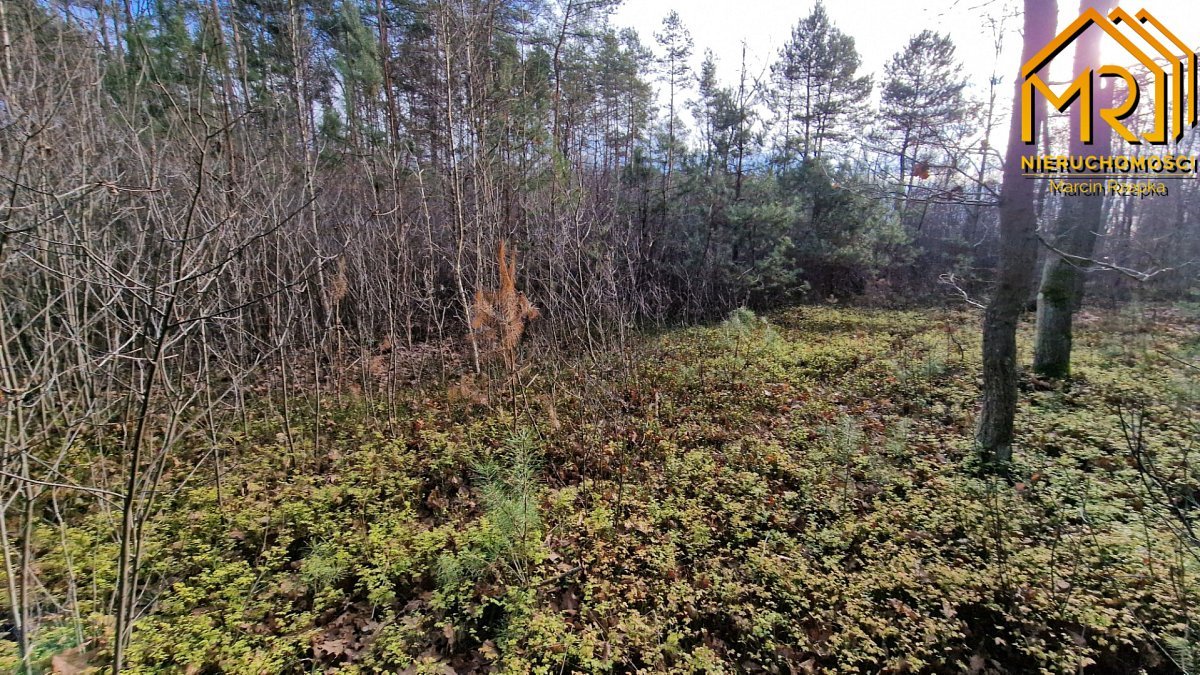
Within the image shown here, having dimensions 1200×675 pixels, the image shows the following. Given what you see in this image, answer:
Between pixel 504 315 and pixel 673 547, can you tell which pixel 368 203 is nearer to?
pixel 504 315

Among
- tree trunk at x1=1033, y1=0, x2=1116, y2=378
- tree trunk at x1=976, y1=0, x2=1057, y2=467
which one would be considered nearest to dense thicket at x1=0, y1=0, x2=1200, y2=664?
tree trunk at x1=976, y1=0, x2=1057, y2=467

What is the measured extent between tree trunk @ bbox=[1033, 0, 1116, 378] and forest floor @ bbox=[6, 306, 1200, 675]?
0.43 metres

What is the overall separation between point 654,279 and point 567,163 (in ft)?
12.1

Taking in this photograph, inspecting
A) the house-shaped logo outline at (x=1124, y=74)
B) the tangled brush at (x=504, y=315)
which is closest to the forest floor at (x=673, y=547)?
the tangled brush at (x=504, y=315)

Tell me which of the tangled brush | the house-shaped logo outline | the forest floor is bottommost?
the forest floor

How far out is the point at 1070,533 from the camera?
2900 mm

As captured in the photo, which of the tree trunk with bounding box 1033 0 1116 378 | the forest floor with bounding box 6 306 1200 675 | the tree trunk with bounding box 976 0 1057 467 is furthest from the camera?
the tree trunk with bounding box 1033 0 1116 378

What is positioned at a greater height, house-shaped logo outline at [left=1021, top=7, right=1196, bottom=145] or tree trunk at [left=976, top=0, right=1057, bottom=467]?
house-shaped logo outline at [left=1021, top=7, right=1196, bottom=145]

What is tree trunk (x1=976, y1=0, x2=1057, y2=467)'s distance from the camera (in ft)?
10.9

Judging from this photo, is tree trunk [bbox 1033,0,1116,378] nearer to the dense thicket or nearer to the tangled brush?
the dense thicket

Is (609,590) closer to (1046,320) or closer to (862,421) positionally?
(862,421)

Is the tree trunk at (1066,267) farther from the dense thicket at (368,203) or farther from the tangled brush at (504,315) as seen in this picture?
the tangled brush at (504,315)

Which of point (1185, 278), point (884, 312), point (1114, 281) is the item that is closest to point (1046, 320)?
point (884, 312)

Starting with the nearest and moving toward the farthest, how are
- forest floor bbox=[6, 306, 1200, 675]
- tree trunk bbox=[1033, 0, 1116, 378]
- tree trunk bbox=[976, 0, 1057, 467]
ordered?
forest floor bbox=[6, 306, 1200, 675] → tree trunk bbox=[976, 0, 1057, 467] → tree trunk bbox=[1033, 0, 1116, 378]
